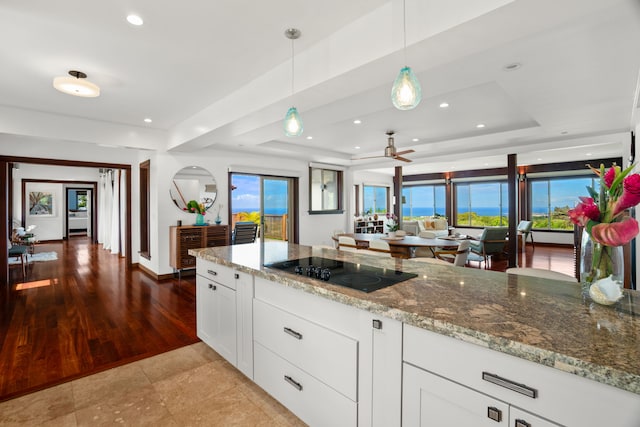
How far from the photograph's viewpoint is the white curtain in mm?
7633

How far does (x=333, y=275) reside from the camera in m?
1.83

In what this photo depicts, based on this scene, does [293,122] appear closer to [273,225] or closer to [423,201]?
[273,225]

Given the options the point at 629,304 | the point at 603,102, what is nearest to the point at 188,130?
the point at 629,304

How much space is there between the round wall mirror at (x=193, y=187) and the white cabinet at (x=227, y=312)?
3310 mm

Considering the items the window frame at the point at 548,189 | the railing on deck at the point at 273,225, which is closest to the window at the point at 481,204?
the window frame at the point at 548,189

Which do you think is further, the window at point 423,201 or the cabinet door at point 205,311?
the window at point 423,201

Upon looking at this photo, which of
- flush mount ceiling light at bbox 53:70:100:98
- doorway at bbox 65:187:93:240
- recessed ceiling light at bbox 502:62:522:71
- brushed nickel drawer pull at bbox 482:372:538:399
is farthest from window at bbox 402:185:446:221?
doorway at bbox 65:187:93:240

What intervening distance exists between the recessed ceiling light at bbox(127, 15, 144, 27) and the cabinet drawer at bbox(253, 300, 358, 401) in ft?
6.95

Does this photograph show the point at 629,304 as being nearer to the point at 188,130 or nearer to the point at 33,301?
the point at 188,130

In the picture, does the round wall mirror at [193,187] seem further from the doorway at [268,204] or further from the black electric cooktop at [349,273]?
the black electric cooktop at [349,273]

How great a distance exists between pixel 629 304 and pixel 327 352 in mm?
1306

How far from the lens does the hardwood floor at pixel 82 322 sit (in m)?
2.46

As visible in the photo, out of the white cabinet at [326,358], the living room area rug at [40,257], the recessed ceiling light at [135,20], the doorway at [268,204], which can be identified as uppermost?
the recessed ceiling light at [135,20]

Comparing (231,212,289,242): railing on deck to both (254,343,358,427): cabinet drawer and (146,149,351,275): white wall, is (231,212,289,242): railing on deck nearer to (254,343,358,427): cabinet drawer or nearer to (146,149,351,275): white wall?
(146,149,351,275): white wall
